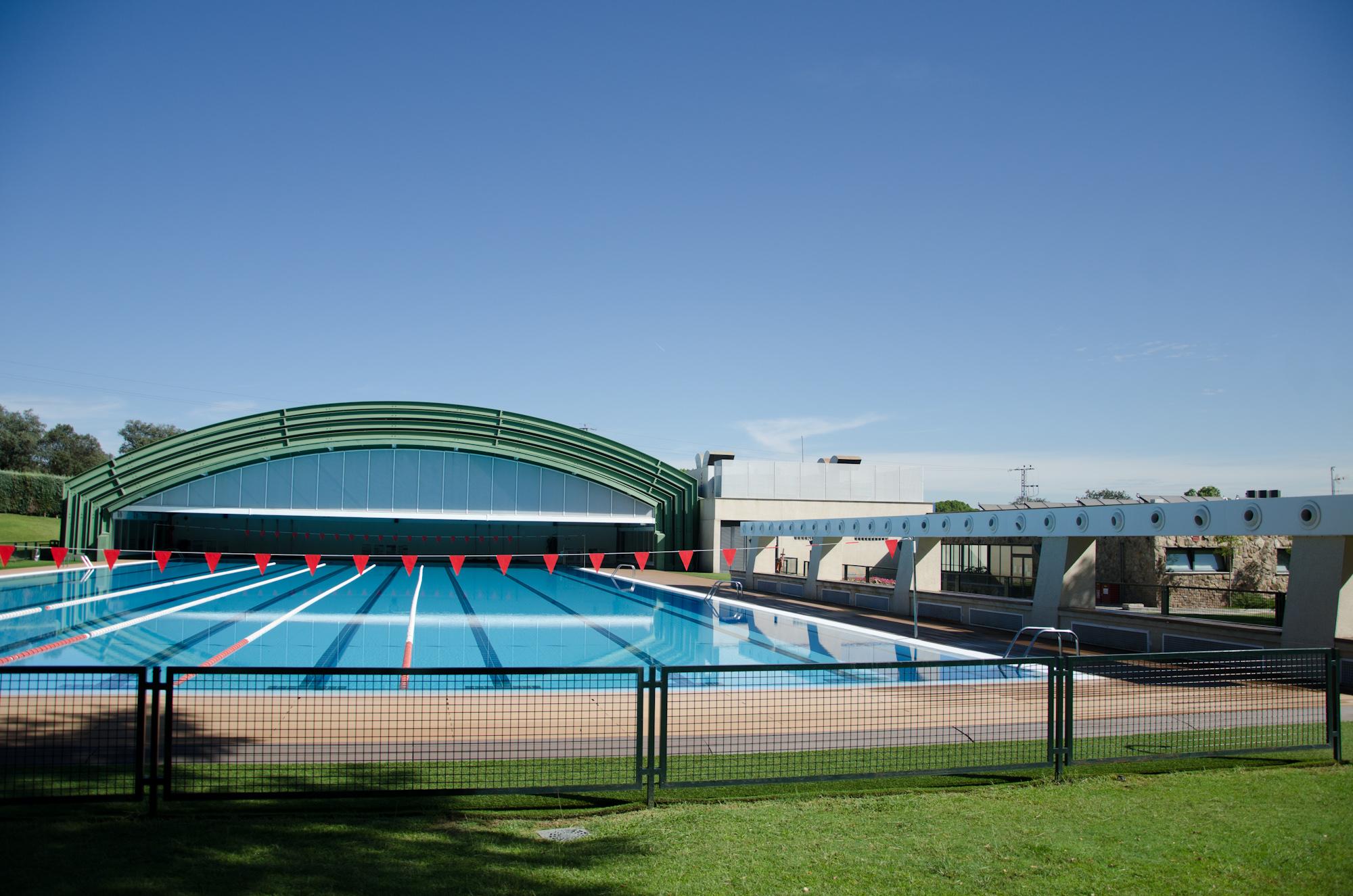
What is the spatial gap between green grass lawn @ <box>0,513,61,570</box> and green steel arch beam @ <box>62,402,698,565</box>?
920 centimetres

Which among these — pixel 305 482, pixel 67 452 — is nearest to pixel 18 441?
pixel 67 452

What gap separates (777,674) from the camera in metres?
13.4

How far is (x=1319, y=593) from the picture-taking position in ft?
41.9

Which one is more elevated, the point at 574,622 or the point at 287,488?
the point at 287,488

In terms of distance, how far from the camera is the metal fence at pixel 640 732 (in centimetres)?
608

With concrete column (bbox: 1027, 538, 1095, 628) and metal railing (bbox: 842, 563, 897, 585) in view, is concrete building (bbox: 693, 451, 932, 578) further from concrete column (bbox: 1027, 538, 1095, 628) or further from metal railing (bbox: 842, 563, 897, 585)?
concrete column (bbox: 1027, 538, 1095, 628)

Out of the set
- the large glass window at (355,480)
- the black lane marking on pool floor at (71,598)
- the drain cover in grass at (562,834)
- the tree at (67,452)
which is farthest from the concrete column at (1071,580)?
the tree at (67,452)

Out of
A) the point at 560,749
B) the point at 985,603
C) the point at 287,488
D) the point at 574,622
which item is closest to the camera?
the point at 560,749

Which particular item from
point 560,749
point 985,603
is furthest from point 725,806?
point 985,603

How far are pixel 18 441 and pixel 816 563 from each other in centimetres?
8029

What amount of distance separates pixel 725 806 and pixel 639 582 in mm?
30107

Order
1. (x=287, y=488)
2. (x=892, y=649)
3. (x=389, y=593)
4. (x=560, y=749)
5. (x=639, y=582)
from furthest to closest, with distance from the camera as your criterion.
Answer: (x=287, y=488) < (x=639, y=582) < (x=389, y=593) < (x=892, y=649) < (x=560, y=749)

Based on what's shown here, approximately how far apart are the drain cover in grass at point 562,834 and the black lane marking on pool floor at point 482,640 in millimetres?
4277

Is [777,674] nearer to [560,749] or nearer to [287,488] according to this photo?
[560,749]
